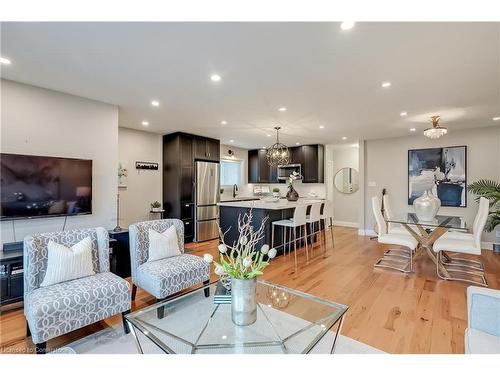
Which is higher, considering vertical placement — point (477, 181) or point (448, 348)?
point (477, 181)

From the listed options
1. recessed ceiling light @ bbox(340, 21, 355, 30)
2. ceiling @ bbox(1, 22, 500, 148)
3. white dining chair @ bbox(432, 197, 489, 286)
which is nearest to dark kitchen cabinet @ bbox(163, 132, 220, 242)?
ceiling @ bbox(1, 22, 500, 148)

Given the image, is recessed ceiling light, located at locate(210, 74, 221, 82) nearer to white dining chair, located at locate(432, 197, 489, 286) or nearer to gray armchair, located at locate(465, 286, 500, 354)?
gray armchair, located at locate(465, 286, 500, 354)

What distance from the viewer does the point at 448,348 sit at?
1.95 meters

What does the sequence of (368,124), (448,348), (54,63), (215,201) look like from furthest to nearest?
1. (215,201)
2. (368,124)
3. (54,63)
4. (448,348)

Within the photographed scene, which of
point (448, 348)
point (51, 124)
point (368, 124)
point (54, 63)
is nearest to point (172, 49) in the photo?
point (54, 63)

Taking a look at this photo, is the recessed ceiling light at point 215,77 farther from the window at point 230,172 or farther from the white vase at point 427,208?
the window at point 230,172

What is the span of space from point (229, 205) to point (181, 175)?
1.38 metres

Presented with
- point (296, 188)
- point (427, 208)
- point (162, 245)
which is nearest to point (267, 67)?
point (162, 245)

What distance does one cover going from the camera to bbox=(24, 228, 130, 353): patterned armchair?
1.77 meters

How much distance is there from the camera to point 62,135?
317 cm

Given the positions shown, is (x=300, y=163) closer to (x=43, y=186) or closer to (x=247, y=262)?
(x=43, y=186)
